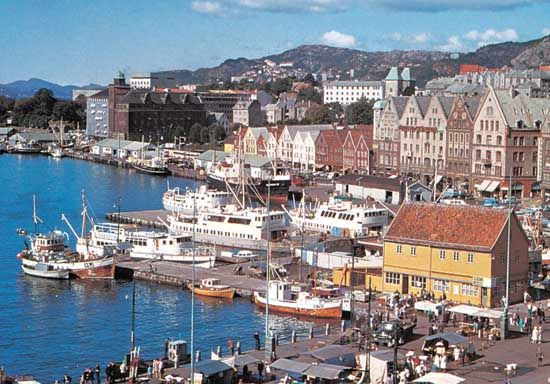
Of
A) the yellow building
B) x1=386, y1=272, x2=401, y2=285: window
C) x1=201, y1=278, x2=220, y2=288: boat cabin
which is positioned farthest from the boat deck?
the yellow building

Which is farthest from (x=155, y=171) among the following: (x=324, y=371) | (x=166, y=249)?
(x=324, y=371)

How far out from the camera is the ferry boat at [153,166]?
9812 centimetres

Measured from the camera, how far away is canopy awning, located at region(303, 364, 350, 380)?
933 inches

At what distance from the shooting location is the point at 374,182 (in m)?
68.9

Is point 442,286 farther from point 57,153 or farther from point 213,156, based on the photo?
point 57,153

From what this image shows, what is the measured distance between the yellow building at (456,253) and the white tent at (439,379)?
1058 centimetres

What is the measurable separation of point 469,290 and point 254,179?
43.8 m

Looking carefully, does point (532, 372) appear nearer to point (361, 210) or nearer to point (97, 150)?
point (361, 210)

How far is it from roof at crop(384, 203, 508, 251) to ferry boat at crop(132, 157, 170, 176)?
208ft

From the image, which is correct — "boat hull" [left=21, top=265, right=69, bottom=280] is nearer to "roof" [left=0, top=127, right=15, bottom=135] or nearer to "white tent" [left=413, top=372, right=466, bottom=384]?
"white tent" [left=413, top=372, right=466, bottom=384]

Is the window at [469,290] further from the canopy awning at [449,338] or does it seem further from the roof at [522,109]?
the roof at [522,109]

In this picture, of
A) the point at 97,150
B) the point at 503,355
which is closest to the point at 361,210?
the point at 503,355

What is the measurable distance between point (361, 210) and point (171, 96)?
287 ft

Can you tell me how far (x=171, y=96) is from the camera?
138 metres
